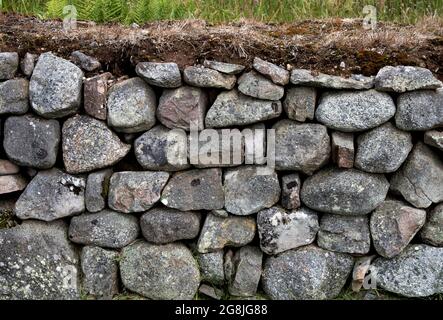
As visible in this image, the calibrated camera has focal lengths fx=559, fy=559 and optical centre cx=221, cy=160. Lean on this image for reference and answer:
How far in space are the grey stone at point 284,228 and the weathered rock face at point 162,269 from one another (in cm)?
54

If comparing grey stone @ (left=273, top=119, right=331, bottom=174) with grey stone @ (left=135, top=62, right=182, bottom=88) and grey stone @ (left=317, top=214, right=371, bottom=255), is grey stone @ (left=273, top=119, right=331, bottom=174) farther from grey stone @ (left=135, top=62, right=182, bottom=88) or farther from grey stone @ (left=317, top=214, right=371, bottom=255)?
grey stone @ (left=135, top=62, right=182, bottom=88)

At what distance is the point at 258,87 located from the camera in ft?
11.9

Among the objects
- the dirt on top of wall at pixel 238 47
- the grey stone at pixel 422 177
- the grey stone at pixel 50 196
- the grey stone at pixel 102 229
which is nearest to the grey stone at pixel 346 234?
the grey stone at pixel 422 177

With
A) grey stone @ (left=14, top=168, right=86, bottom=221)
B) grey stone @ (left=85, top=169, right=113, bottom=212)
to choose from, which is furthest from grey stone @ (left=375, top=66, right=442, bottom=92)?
grey stone @ (left=14, top=168, right=86, bottom=221)

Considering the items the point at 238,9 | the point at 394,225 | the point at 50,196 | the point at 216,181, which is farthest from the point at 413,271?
the point at 238,9

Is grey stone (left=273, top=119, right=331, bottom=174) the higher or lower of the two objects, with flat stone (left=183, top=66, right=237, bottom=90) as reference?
lower

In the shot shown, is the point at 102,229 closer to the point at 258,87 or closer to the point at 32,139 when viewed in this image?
the point at 32,139

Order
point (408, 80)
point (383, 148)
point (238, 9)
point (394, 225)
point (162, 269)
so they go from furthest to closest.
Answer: point (238, 9) → point (162, 269) → point (394, 225) → point (383, 148) → point (408, 80)

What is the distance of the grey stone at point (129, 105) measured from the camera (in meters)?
3.69

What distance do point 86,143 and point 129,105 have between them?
39cm

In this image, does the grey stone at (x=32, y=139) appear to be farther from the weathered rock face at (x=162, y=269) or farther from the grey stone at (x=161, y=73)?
the weathered rock face at (x=162, y=269)

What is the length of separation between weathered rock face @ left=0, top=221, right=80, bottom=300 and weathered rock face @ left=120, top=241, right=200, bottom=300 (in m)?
0.38

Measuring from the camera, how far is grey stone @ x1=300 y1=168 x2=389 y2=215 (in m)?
3.74

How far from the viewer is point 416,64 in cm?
371
